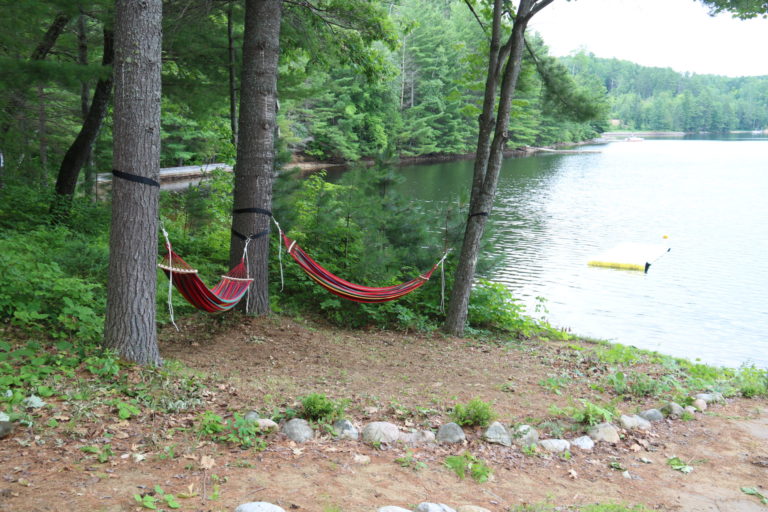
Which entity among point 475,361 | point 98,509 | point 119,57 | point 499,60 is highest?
point 499,60

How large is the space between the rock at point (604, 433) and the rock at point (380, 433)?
122 centimetres

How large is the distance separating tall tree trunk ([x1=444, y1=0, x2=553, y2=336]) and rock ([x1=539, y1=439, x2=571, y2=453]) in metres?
2.71

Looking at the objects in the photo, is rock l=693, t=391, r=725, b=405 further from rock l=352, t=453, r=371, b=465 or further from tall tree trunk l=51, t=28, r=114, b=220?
tall tree trunk l=51, t=28, r=114, b=220

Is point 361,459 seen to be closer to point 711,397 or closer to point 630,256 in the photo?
point 711,397

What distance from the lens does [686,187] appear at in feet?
87.0

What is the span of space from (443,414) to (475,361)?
1.63 m

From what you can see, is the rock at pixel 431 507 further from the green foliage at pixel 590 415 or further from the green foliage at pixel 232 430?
the green foliage at pixel 590 415

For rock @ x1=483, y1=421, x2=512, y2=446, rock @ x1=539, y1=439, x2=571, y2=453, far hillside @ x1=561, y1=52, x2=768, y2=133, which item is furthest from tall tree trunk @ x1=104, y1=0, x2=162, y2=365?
far hillside @ x1=561, y1=52, x2=768, y2=133

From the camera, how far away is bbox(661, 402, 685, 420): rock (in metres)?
3.95

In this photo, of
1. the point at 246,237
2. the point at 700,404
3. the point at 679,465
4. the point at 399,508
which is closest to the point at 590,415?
the point at 679,465

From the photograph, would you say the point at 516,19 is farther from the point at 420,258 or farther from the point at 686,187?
the point at 686,187

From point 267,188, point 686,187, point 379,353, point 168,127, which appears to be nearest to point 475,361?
point 379,353

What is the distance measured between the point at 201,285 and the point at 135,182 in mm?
768

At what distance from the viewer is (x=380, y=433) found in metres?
2.96
